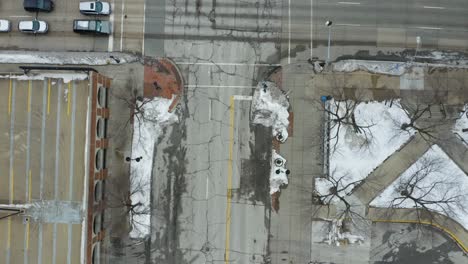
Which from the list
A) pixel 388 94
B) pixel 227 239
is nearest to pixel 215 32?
pixel 388 94

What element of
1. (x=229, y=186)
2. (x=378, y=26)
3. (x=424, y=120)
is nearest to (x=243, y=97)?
(x=229, y=186)

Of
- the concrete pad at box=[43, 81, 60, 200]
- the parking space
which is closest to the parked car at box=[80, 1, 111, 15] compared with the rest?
the parking space

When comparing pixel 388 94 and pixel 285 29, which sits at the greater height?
pixel 285 29

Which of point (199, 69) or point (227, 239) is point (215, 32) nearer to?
point (199, 69)

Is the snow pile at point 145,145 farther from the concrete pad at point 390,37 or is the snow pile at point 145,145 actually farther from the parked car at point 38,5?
the concrete pad at point 390,37

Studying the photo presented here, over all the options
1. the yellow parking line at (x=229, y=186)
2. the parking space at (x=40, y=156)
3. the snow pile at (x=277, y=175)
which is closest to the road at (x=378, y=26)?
the yellow parking line at (x=229, y=186)

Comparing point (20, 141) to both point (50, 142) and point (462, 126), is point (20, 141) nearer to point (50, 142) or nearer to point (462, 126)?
point (50, 142)
